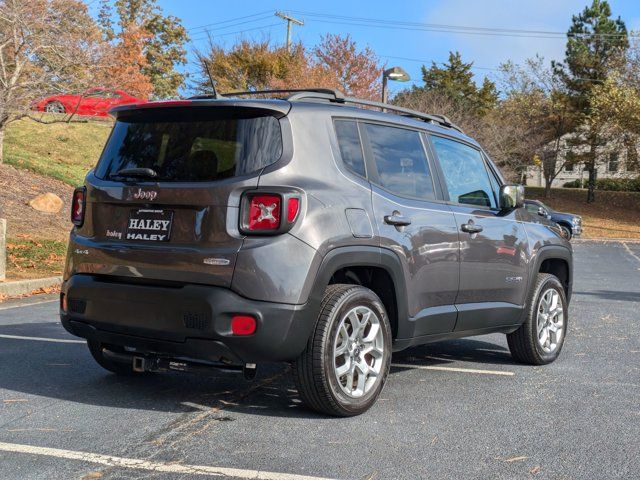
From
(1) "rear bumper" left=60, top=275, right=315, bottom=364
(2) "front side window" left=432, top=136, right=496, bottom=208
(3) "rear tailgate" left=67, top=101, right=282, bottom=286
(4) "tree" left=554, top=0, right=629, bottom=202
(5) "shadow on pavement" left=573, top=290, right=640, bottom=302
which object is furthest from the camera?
(4) "tree" left=554, top=0, right=629, bottom=202

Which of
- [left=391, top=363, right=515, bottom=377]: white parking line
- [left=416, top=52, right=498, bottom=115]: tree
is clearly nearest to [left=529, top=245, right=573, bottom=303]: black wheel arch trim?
[left=391, top=363, right=515, bottom=377]: white parking line

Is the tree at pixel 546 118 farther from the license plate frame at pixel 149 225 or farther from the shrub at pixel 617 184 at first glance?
the license plate frame at pixel 149 225

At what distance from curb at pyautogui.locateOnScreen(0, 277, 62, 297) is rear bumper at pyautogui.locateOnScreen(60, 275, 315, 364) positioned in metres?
6.73

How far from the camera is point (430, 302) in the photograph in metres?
5.38

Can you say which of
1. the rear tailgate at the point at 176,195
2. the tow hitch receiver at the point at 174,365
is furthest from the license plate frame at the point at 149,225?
the tow hitch receiver at the point at 174,365

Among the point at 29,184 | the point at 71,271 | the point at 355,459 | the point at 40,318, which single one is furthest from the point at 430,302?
→ the point at 29,184

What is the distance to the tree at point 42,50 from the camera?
48.9 ft

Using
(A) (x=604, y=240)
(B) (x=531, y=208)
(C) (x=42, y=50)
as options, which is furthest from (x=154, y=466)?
(A) (x=604, y=240)

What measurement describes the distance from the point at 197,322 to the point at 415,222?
1682 millimetres

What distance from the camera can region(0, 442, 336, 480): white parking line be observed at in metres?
3.66

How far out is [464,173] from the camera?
20.3 feet

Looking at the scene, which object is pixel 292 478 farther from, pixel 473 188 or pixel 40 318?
pixel 40 318

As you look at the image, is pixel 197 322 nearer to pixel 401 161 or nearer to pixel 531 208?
pixel 401 161

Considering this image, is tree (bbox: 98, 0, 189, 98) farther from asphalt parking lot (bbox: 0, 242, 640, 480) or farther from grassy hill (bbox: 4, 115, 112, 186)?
asphalt parking lot (bbox: 0, 242, 640, 480)
